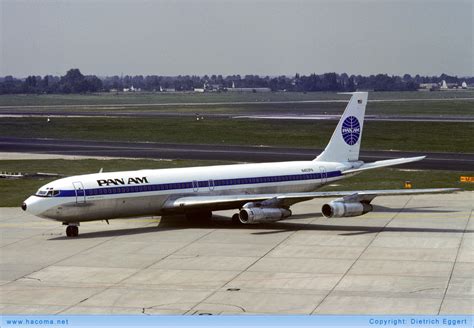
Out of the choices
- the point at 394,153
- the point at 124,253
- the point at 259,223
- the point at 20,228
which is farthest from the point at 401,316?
the point at 394,153

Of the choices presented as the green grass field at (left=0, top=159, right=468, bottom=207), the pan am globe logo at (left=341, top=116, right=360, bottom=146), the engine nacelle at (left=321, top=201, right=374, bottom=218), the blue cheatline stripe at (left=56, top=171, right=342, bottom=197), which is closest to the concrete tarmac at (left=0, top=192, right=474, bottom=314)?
the engine nacelle at (left=321, top=201, right=374, bottom=218)

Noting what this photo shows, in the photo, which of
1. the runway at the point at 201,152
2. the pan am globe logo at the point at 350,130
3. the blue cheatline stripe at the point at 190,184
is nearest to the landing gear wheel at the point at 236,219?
the blue cheatline stripe at the point at 190,184

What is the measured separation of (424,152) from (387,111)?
96.5 metres

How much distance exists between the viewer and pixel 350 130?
61281mm

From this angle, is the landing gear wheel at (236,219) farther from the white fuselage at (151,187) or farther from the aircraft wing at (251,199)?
the aircraft wing at (251,199)

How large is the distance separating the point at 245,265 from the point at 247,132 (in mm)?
90142

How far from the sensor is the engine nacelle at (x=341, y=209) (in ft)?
165

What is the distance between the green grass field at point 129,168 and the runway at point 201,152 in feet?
18.2

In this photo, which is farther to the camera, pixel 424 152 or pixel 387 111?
pixel 387 111

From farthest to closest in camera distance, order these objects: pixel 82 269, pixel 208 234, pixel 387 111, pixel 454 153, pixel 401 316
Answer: pixel 387 111, pixel 454 153, pixel 208 234, pixel 82 269, pixel 401 316

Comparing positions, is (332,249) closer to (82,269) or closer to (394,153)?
(82,269)

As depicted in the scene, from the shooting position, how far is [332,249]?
45.2m

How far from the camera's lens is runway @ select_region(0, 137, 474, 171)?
90188 mm

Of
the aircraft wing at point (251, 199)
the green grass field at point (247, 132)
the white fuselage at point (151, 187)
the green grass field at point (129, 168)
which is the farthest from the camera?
the green grass field at point (247, 132)
